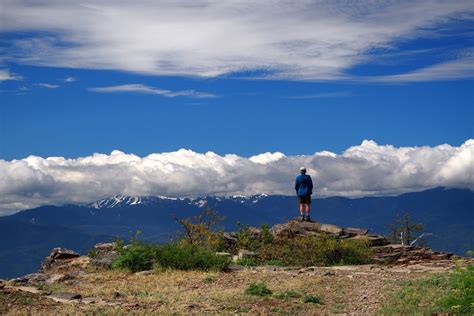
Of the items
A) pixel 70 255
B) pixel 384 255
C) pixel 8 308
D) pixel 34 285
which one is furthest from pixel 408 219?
pixel 8 308

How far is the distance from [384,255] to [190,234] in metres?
9.76

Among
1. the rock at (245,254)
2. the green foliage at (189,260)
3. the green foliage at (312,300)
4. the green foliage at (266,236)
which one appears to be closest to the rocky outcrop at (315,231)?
the green foliage at (266,236)

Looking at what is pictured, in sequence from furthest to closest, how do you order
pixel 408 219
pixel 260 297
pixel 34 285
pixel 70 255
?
pixel 408 219 < pixel 70 255 < pixel 34 285 < pixel 260 297

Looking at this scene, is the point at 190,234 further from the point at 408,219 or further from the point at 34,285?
the point at 408,219

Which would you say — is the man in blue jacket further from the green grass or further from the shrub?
the green grass

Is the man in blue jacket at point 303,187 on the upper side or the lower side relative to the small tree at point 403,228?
upper

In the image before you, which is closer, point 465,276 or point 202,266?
point 465,276

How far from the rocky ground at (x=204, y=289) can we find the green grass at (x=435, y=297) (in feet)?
1.66

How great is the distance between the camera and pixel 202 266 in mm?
26875

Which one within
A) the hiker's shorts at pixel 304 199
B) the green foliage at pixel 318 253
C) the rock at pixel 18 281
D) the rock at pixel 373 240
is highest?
the hiker's shorts at pixel 304 199

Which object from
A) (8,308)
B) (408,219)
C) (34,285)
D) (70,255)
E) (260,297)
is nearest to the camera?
(8,308)

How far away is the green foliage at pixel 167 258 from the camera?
2669cm

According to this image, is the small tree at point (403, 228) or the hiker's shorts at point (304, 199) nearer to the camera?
the hiker's shorts at point (304, 199)

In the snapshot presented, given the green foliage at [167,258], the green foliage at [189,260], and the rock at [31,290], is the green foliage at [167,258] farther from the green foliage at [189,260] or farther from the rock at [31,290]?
the rock at [31,290]
